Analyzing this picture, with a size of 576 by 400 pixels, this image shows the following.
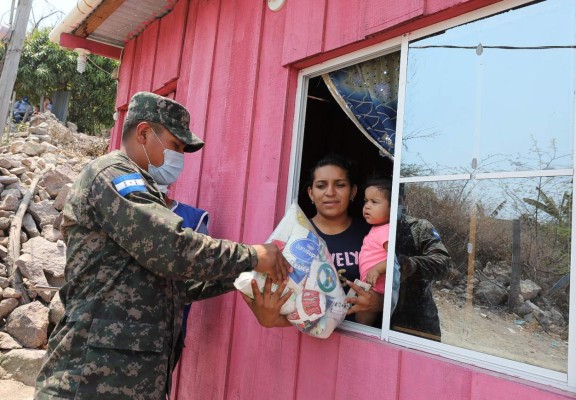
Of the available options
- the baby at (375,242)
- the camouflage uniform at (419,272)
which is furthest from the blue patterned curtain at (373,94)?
the camouflage uniform at (419,272)

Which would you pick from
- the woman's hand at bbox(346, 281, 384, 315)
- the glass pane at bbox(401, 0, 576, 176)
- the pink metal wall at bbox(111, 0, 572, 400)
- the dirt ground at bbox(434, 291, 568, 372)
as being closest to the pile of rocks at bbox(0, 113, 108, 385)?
the pink metal wall at bbox(111, 0, 572, 400)

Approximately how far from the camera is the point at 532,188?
4.99 ft

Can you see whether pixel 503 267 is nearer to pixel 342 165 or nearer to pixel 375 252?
pixel 375 252

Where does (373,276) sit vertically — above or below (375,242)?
below

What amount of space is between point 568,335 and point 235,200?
190cm

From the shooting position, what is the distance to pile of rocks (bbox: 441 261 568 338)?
56.2 inches

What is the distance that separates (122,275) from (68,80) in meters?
21.2

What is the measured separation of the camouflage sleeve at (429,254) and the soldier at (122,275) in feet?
1.85

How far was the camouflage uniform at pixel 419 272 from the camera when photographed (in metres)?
1.78

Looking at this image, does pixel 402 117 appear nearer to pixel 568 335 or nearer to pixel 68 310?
pixel 568 335

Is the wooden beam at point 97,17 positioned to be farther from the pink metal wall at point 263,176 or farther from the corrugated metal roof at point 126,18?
the pink metal wall at point 263,176

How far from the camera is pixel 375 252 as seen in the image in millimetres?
2139

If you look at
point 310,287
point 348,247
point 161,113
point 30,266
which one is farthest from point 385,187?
point 30,266

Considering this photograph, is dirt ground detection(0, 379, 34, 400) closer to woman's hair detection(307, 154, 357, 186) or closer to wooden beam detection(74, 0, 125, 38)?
woman's hair detection(307, 154, 357, 186)
